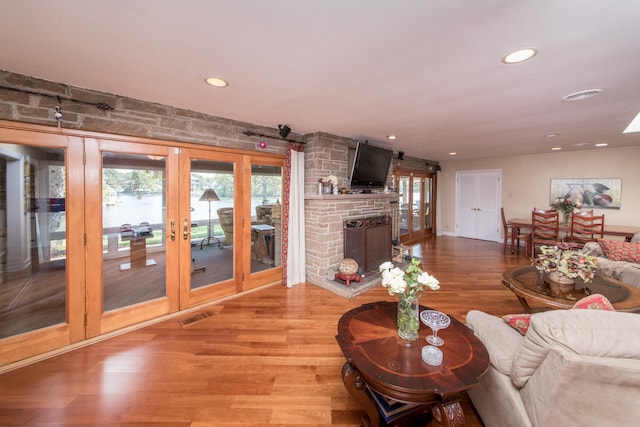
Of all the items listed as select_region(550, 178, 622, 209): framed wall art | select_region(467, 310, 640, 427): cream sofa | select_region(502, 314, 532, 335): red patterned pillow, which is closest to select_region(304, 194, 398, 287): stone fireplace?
select_region(502, 314, 532, 335): red patterned pillow

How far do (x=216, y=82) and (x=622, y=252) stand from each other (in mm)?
5129

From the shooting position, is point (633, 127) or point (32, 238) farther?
point (633, 127)

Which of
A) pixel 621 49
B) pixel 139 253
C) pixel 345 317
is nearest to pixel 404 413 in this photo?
pixel 345 317

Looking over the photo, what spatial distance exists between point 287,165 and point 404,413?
310 centimetres

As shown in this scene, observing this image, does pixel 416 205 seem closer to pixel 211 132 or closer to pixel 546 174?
pixel 546 174

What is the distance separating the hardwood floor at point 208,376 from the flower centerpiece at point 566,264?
841 mm

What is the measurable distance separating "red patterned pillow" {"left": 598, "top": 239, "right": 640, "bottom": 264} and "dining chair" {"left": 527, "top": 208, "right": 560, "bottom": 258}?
5.23 feet

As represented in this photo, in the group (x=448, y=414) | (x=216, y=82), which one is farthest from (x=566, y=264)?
(x=216, y=82)

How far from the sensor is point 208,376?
1.93 metres

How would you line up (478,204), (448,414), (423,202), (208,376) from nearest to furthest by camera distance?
(448,414) → (208,376) → (478,204) → (423,202)

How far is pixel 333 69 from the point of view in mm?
1812

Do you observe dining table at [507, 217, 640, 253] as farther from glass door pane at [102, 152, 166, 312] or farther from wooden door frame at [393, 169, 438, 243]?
glass door pane at [102, 152, 166, 312]

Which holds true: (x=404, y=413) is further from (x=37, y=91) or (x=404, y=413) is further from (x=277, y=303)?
(x=37, y=91)

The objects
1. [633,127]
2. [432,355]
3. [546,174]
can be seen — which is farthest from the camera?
[546,174]
